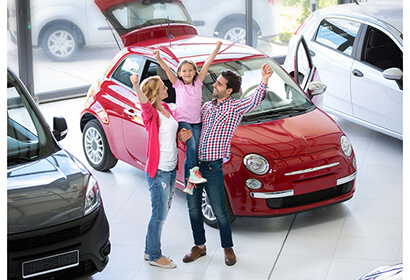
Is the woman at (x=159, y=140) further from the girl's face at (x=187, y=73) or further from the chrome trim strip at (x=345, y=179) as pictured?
the chrome trim strip at (x=345, y=179)

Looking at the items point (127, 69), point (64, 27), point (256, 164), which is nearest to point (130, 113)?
point (127, 69)

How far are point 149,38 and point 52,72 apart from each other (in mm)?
3585

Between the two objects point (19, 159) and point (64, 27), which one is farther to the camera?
point (64, 27)

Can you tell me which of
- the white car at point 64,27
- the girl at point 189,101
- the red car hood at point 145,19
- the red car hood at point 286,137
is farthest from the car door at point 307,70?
the white car at point 64,27

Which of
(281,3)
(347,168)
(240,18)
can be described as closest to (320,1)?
(281,3)

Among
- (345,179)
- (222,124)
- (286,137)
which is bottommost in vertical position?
(345,179)

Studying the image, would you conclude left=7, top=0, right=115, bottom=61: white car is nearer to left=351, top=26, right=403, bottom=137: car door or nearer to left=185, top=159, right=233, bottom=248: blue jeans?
left=351, top=26, right=403, bottom=137: car door

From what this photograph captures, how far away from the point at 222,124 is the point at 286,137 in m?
0.90

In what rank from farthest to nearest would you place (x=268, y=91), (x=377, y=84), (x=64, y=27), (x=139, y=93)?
(x=64, y=27), (x=377, y=84), (x=268, y=91), (x=139, y=93)

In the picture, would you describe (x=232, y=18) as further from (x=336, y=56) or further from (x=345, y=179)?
(x=345, y=179)

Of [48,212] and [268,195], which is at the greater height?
[48,212]

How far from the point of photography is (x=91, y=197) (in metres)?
4.97

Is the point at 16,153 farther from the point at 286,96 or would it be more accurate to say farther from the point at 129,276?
the point at 286,96

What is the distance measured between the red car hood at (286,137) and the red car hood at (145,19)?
1842 millimetres
